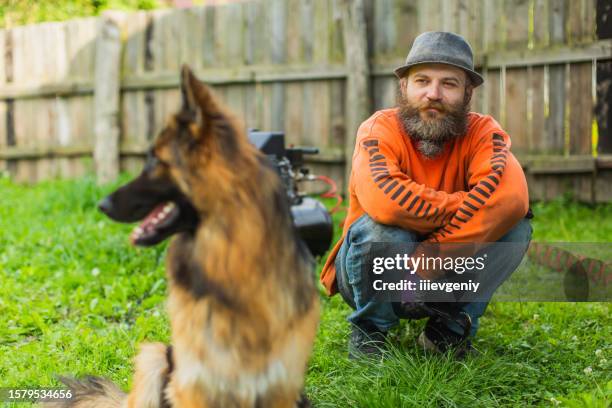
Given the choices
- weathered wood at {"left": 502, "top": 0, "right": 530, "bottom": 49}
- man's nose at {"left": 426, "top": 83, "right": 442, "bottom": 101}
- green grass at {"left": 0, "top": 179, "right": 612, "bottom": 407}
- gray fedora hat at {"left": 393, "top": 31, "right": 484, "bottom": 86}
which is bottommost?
green grass at {"left": 0, "top": 179, "right": 612, "bottom": 407}

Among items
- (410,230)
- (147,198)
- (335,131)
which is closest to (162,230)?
(147,198)

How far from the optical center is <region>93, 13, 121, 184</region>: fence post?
Result: 25.3ft

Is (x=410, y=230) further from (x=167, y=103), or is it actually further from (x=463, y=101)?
(x=167, y=103)

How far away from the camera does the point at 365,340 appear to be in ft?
10.2

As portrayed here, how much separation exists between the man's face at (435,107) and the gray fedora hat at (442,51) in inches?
2.3

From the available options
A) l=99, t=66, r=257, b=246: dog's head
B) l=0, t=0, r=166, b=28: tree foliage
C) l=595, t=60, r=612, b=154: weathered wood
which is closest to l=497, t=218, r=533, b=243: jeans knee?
l=99, t=66, r=257, b=246: dog's head

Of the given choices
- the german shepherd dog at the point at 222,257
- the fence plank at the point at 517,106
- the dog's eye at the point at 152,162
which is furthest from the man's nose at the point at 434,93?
the fence plank at the point at 517,106

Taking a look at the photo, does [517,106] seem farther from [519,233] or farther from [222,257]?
[222,257]

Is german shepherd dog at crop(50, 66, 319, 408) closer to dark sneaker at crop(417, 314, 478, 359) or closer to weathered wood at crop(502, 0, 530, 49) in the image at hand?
dark sneaker at crop(417, 314, 478, 359)

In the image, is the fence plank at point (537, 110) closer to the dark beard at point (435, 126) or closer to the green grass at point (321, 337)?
the green grass at point (321, 337)

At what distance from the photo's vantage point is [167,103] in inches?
302

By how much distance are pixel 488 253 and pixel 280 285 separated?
1402 millimetres

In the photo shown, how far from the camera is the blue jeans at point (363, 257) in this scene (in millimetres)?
2920

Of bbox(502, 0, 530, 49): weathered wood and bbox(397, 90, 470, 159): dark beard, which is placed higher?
bbox(502, 0, 530, 49): weathered wood
